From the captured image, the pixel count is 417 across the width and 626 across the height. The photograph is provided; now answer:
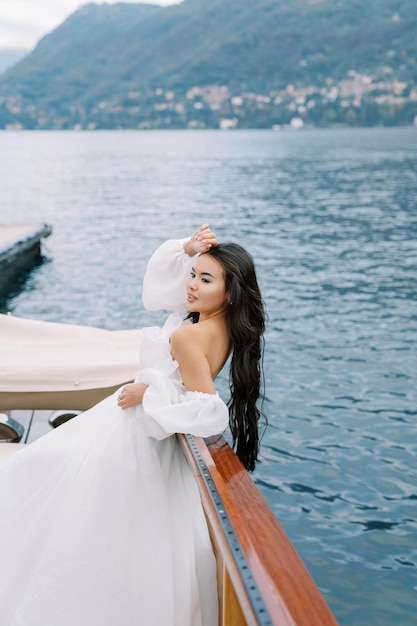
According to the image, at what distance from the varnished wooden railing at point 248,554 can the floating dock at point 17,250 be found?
54.7ft

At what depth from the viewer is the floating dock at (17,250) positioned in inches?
819

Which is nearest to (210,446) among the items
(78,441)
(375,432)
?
(78,441)

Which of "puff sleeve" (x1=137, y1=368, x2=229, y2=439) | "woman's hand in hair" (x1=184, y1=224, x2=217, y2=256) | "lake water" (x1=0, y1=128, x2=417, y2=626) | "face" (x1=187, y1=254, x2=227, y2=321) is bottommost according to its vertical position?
"lake water" (x1=0, y1=128, x2=417, y2=626)

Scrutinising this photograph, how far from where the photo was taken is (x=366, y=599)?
6293 millimetres

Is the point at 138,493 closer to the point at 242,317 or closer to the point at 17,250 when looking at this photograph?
the point at 242,317

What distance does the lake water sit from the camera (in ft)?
23.6

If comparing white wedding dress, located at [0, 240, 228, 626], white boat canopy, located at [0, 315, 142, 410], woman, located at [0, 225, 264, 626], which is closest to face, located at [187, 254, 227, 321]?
woman, located at [0, 225, 264, 626]

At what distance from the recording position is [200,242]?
4238 mm

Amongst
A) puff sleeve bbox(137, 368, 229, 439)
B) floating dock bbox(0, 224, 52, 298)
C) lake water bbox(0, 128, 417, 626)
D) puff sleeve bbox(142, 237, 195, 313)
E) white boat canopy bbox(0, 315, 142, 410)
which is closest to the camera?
→ puff sleeve bbox(137, 368, 229, 439)

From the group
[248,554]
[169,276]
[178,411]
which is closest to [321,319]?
[169,276]

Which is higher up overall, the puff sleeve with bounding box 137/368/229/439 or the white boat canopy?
the puff sleeve with bounding box 137/368/229/439

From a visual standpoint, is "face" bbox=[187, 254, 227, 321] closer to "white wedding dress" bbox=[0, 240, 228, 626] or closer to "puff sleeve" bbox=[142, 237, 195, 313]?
"puff sleeve" bbox=[142, 237, 195, 313]

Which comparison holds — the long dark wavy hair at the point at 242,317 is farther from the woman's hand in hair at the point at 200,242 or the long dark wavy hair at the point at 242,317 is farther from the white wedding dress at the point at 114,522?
the white wedding dress at the point at 114,522

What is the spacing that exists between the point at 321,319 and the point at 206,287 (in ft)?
37.0
